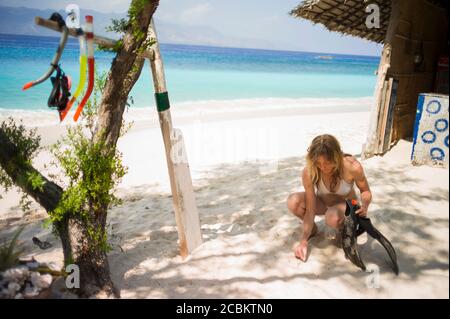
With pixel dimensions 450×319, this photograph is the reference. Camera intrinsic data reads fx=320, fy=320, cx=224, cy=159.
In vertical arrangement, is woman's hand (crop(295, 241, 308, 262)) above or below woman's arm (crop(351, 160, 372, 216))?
below

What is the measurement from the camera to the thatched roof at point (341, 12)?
5750 mm

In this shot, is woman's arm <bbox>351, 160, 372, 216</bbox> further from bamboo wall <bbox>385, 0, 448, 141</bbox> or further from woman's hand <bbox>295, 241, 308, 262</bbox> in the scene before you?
bamboo wall <bbox>385, 0, 448, 141</bbox>

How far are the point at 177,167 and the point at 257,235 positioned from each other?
1.17 metres

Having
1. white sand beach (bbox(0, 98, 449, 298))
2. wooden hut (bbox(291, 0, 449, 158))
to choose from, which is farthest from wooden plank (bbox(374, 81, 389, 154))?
white sand beach (bbox(0, 98, 449, 298))

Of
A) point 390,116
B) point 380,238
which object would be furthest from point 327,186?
point 390,116

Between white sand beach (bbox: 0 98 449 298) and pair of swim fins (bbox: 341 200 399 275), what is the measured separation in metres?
0.12

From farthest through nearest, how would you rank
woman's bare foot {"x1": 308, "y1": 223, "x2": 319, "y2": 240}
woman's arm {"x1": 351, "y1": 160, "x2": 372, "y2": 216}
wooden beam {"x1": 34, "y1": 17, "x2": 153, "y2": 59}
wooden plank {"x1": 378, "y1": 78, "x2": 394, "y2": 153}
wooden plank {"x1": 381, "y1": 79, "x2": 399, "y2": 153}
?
wooden plank {"x1": 381, "y1": 79, "x2": 399, "y2": 153}, wooden plank {"x1": 378, "y1": 78, "x2": 394, "y2": 153}, woman's bare foot {"x1": 308, "y1": 223, "x2": 319, "y2": 240}, woman's arm {"x1": 351, "y1": 160, "x2": 372, "y2": 216}, wooden beam {"x1": 34, "y1": 17, "x2": 153, "y2": 59}

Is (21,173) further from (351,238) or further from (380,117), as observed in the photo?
(380,117)

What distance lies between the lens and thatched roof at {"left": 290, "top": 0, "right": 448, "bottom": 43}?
5.75 m

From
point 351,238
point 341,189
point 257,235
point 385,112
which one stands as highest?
point 385,112

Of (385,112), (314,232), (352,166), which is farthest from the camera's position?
(385,112)

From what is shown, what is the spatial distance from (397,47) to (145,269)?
5.46 meters

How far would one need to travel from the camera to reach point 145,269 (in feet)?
Answer: 9.73

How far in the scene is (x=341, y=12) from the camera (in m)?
6.13
